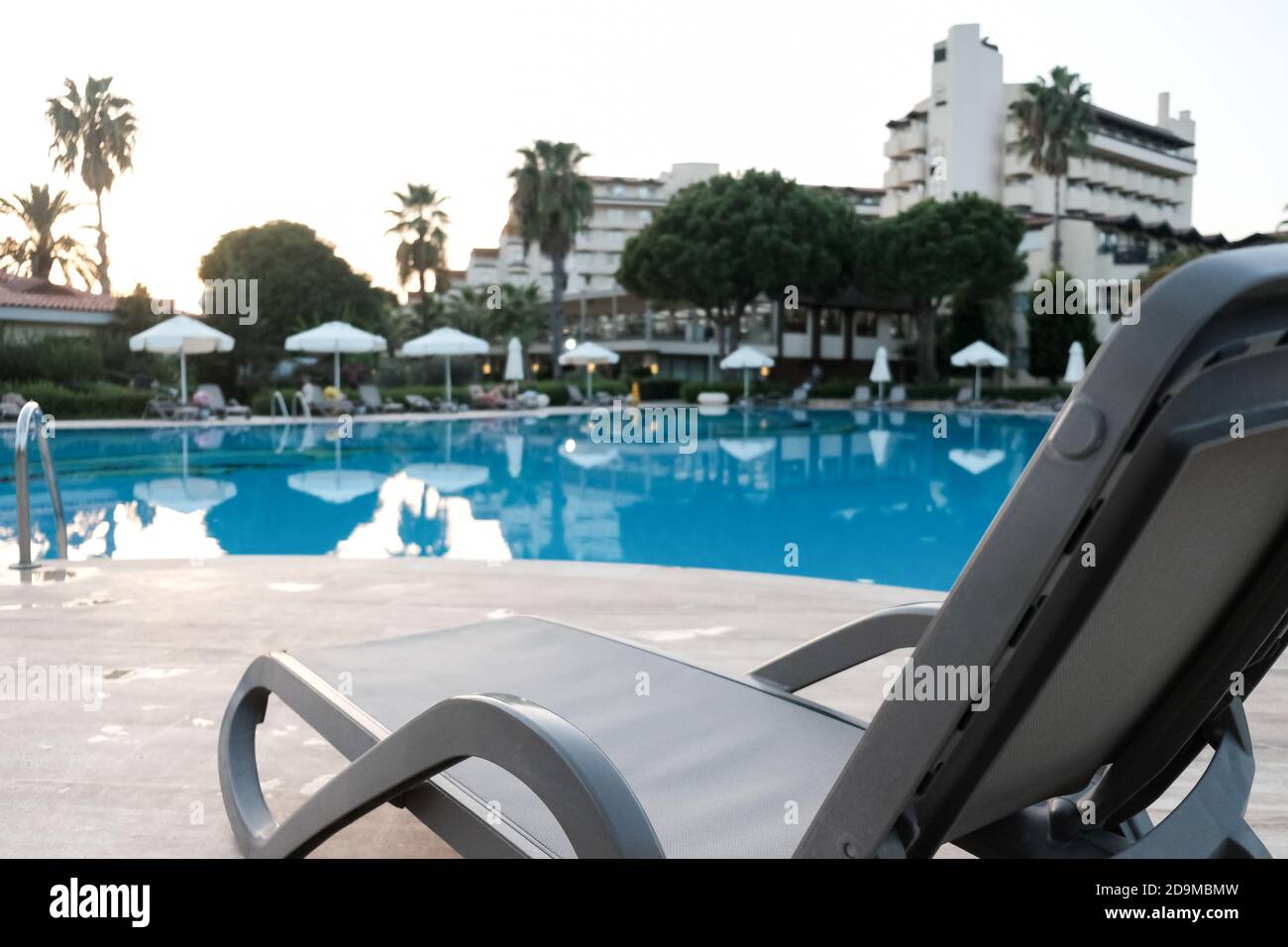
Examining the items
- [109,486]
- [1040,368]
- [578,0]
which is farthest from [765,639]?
[1040,368]

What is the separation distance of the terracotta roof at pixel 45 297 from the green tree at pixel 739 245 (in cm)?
1816

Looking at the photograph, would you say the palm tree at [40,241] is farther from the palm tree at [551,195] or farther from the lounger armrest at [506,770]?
the lounger armrest at [506,770]

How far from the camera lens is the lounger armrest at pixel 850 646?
222cm

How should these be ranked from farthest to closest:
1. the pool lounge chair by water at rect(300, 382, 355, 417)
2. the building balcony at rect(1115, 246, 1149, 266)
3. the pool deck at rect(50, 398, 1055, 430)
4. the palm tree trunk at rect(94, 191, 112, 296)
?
the building balcony at rect(1115, 246, 1149, 266) → the palm tree trunk at rect(94, 191, 112, 296) → the pool lounge chair by water at rect(300, 382, 355, 417) → the pool deck at rect(50, 398, 1055, 430)

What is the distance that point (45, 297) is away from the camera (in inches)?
1248

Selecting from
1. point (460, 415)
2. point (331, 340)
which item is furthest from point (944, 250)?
point (331, 340)

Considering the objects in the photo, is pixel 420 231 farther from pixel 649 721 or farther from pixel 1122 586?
pixel 1122 586

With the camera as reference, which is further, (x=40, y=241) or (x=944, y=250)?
(x=40, y=241)

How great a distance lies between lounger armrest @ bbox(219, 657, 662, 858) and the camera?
4.61ft

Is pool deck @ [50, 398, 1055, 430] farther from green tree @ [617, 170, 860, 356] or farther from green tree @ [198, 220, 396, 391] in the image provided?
green tree @ [198, 220, 396, 391]

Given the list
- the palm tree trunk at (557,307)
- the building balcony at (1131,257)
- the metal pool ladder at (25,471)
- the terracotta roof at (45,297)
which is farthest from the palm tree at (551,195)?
Answer: the metal pool ladder at (25,471)

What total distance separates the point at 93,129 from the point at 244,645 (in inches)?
1586

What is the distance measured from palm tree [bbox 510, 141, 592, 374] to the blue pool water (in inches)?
664

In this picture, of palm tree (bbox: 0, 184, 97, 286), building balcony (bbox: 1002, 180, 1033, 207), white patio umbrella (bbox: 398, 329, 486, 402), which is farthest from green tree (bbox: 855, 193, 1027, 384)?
palm tree (bbox: 0, 184, 97, 286)
